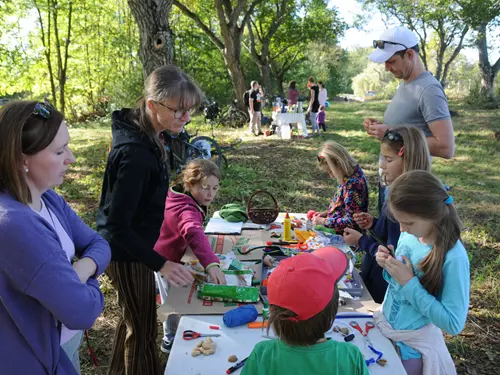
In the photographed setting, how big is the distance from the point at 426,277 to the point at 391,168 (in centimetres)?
87

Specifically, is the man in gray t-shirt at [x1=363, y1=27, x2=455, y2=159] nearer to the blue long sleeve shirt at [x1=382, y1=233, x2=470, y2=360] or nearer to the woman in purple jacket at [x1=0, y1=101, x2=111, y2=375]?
the blue long sleeve shirt at [x1=382, y1=233, x2=470, y2=360]

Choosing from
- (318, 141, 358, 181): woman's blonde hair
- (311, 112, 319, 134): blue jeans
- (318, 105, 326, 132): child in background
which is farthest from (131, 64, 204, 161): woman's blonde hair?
(318, 105, 326, 132): child in background

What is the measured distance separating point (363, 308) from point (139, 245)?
44.8 inches

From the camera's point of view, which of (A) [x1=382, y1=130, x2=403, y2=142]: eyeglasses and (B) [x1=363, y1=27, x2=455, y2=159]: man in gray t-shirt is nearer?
(A) [x1=382, y1=130, x2=403, y2=142]: eyeglasses

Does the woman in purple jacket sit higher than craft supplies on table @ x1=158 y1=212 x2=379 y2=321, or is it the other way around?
the woman in purple jacket

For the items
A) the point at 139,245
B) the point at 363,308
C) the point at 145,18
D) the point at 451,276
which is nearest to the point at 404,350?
the point at 363,308

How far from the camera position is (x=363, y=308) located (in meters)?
1.94

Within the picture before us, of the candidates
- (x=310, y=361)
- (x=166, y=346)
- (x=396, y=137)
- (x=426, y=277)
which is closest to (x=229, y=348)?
(x=310, y=361)

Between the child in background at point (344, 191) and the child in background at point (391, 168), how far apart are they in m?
0.42

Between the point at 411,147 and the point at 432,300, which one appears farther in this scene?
the point at 411,147

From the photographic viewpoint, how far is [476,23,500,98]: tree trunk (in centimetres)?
1736

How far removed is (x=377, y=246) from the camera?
227 cm

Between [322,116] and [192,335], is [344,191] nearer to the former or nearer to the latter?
[192,335]

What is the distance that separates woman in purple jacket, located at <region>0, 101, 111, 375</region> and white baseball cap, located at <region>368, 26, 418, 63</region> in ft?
7.28
